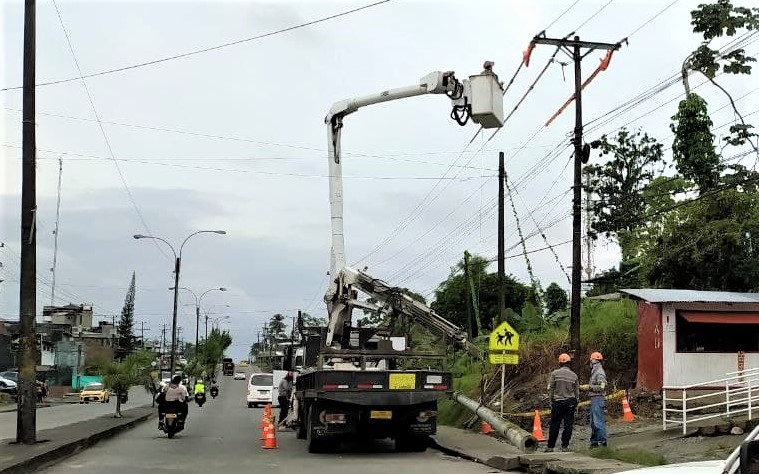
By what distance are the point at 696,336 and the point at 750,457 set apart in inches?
702

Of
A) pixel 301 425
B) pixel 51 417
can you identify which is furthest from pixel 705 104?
pixel 51 417

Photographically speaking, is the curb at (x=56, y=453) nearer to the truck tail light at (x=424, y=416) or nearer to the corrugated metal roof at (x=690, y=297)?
the truck tail light at (x=424, y=416)

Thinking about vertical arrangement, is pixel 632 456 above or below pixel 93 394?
above

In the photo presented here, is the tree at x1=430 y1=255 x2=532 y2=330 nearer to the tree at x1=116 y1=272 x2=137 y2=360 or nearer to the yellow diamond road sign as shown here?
the yellow diamond road sign

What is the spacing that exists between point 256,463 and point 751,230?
21333 mm

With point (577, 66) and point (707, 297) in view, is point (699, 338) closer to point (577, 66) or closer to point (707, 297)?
point (707, 297)

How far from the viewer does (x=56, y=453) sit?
15016 millimetres

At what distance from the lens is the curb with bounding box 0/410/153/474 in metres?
12.6

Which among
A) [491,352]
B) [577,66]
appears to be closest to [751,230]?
[577,66]

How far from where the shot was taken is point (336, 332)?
58.9 feet

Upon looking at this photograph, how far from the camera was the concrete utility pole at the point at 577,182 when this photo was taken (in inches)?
763

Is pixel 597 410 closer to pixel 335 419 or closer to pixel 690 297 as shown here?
pixel 335 419

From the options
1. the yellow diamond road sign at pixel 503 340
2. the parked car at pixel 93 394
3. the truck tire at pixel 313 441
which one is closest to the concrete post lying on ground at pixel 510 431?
the yellow diamond road sign at pixel 503 340

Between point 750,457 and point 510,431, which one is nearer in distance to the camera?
point 750,457
